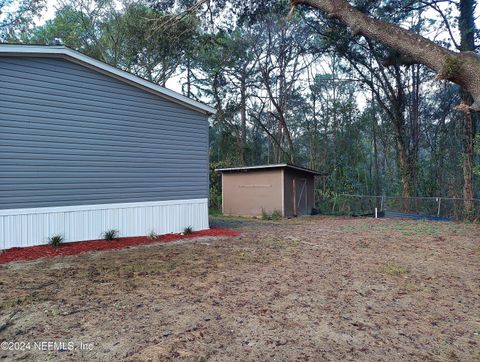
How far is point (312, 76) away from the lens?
2486 centimetres

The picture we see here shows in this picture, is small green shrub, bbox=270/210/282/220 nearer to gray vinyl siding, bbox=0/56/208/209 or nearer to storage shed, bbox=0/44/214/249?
storage shed, bbox=0/44/214/249

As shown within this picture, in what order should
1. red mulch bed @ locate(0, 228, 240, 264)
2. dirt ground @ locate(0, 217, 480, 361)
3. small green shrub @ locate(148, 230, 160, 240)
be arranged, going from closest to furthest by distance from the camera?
dirt ground @ locate(0, 217, 480, 361)
red mulch bed @ locate(0, 228, 240, 264)
small green shrub @ locate(148, 230, 160, 240)

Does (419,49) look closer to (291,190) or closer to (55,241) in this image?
(55,241)

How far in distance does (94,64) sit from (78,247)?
3712mm

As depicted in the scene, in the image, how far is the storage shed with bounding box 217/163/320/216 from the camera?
1537cm

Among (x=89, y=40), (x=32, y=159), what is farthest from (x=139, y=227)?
(x=89, y=40)

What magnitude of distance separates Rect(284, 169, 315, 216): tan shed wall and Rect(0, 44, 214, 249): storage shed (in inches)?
277

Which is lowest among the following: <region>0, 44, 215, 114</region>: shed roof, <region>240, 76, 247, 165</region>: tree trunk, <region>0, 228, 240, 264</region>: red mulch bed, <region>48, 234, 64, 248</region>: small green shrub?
<region>0, 228, 240, 264</region>: red mulch bed

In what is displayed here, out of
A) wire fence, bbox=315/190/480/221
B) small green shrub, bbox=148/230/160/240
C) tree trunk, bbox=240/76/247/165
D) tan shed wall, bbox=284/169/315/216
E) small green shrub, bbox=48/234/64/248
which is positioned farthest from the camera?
tree trunk, bbox=240/76/247/165

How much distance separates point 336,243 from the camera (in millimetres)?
7238

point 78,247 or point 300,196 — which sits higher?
point 300,196

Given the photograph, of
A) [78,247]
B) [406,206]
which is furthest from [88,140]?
[406,206]

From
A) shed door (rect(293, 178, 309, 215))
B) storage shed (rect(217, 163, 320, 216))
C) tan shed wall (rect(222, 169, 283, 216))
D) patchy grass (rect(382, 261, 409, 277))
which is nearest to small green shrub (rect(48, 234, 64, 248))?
patchy grass (rect(382, 261, 409, 277))

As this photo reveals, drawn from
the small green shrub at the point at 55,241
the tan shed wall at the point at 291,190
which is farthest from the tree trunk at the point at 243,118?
the small green shrub at the point at 55,241
